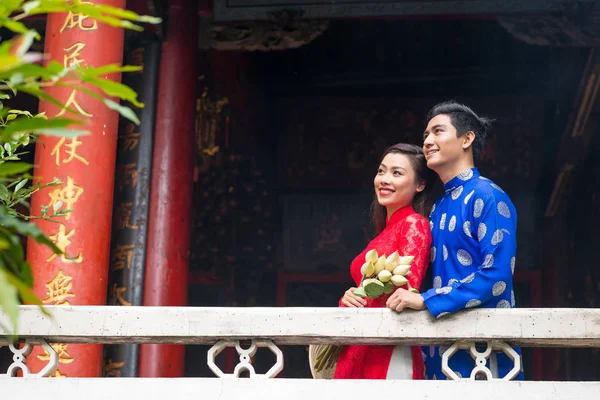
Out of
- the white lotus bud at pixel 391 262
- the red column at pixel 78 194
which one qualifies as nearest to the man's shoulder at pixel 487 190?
the white lotus bud at pixel 391 262

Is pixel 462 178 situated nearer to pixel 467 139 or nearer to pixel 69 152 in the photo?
pixel 467 139

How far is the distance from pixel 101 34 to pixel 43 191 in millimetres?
807

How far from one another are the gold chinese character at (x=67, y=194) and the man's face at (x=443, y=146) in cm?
179

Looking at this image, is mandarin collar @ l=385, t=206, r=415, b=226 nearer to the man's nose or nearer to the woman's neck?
the woman's neck

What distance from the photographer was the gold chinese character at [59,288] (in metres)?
3.97

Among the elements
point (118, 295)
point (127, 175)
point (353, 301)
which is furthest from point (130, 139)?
point (353, 301)

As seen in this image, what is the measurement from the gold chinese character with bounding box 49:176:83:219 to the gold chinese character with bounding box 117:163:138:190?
108 cm

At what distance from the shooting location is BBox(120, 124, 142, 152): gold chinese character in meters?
5.32

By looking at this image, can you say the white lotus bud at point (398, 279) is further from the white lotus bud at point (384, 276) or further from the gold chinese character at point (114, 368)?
the gold chinese character at point (114, 368)

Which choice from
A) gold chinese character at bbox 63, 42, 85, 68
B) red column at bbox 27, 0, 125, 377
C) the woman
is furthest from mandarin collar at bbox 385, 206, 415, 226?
gold chinese character at bbox 63, 42, 85, 68

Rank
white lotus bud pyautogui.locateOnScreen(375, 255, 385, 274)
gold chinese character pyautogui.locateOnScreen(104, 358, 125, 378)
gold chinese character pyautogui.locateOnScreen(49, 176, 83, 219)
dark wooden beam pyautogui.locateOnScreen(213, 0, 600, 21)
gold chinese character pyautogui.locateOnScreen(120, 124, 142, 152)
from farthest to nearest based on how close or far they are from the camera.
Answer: dark wooden beam pyautogui.locateOnScreen(213, 0, 600, 21)
gold chinese character pyautogui.locateOnScreen(120, 124, 142, 152)
gold chinese character pyautogui.locateOnScreen(104, 358, 125, 378)
gold chinese character pyautogui.locateOnScreen(49, 176, 83, 219)
white lotus bud pyautogui.locateOnScreen(375, 255, 385, 274)

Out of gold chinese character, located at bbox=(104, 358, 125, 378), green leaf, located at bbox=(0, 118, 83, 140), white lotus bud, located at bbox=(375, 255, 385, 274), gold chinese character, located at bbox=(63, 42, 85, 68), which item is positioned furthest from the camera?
gold chinese character, located at bbox=(104, 358, 125, 378)

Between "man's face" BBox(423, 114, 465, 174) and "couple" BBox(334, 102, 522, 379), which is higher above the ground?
"man's face" BBox(423, 114, 465, 174)

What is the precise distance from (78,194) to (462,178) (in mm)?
1917
